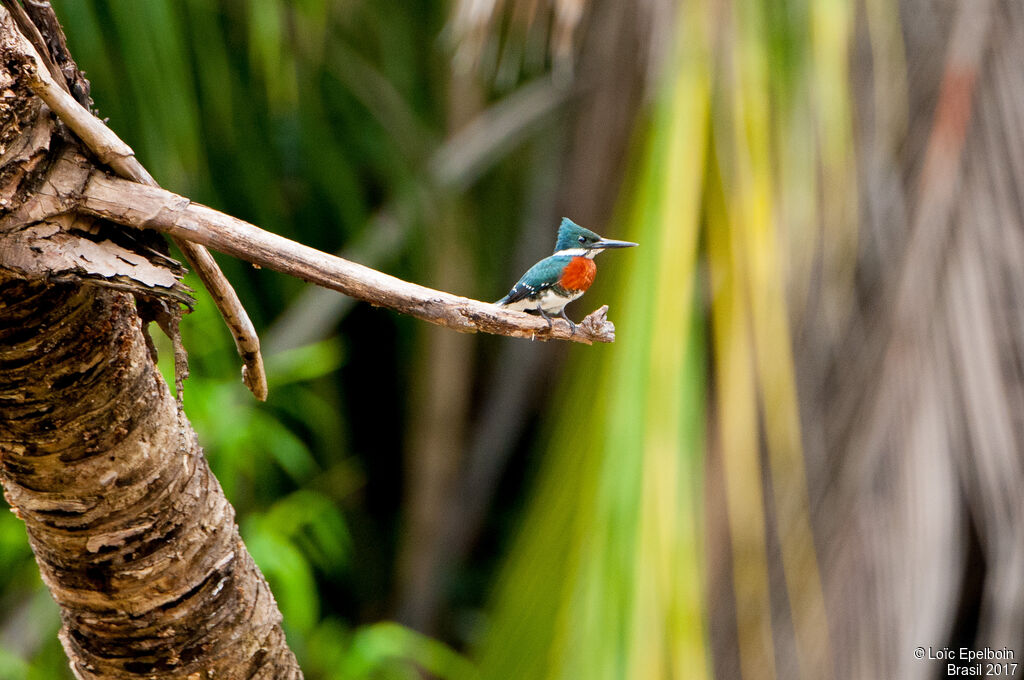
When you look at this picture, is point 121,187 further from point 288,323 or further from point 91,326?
point 288,323

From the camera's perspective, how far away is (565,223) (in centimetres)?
165

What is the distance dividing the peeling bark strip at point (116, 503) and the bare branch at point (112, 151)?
0.09 metres

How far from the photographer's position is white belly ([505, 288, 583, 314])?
1560 mm

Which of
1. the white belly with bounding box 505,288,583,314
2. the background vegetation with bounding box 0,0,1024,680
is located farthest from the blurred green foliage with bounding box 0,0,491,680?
the white belly with bounding box 505,288,583,314

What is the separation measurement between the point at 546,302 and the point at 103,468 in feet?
2.85

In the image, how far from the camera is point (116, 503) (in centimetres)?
90

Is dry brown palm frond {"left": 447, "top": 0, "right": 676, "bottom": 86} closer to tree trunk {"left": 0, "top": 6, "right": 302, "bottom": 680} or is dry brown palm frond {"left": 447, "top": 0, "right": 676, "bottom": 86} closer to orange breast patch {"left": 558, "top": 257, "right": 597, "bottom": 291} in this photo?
orange breast patch {"left": 558, "top": 257, "right": 597, "bottom": 291}

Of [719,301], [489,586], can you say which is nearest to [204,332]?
[719,301]

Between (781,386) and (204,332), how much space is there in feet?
4.78

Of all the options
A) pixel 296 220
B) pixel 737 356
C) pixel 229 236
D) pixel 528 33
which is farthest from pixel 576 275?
pixel 296 220

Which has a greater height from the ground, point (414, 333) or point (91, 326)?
point (414, 333)

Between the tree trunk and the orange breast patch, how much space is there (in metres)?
0.76

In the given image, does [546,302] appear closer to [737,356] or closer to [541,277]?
[541,277]

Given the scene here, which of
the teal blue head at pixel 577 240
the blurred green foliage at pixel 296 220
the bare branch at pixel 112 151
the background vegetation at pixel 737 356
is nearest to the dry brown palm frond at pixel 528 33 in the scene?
the background vegetation at pixel 737 356
